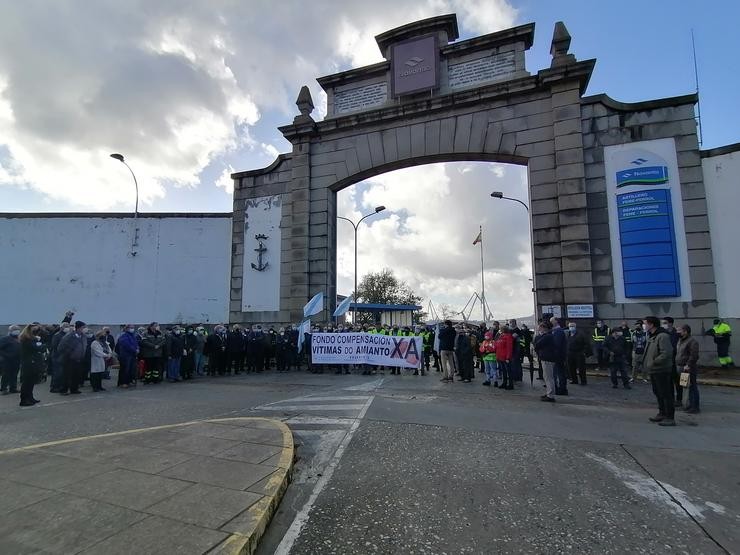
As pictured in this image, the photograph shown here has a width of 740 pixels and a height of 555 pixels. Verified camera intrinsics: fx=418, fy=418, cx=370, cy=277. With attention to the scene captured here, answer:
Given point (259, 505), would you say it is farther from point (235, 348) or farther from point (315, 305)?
point (315, 305)

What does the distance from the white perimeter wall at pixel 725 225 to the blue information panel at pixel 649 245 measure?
1.18 meters

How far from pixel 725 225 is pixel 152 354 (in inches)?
758

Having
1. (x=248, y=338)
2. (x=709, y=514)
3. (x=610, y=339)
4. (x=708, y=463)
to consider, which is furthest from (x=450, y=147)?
(x=709, y=514)

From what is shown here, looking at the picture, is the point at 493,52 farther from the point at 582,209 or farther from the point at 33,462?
the point at 33,462

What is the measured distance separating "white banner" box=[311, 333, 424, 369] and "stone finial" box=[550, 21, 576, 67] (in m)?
12.2

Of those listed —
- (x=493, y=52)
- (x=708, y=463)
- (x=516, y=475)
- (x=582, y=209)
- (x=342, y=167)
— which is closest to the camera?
(x=516, y=475)

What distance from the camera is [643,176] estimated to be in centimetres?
1497

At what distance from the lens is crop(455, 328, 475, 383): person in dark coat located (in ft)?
42.2

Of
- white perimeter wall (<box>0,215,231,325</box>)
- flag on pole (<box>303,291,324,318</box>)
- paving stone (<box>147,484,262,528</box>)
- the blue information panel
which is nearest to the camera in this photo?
paving stone (<box>147,484,262,528</box>)

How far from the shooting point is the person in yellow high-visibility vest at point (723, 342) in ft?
43.6

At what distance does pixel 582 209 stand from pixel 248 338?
13762 millimetres

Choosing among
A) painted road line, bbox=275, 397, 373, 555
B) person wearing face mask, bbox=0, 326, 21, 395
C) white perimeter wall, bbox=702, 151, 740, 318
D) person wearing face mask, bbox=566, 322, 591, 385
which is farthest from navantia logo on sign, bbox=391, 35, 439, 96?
person wearing face mask, bbox=0, 326, 21, 395

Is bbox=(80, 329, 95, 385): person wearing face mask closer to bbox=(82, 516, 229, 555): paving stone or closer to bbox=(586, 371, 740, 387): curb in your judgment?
bbox=(82, 516, 229, 555): paving stone

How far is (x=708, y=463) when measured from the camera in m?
5.29
